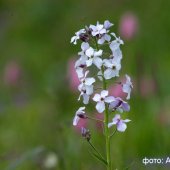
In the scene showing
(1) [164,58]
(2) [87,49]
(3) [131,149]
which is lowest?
(2) [87,49]

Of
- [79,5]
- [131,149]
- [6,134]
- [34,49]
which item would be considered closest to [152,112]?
[131,149]

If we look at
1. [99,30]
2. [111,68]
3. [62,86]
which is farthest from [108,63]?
[62,86]

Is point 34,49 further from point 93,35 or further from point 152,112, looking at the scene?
point 93,35

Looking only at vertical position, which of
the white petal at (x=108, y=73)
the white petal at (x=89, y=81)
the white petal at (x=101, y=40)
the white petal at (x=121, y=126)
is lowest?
the white petal at (x=121, y=126)

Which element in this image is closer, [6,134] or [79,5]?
[6,134]

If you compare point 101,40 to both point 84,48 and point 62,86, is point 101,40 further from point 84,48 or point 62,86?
point 62,86

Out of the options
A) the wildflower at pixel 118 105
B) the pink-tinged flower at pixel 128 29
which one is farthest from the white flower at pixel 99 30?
the pink-tinged flower at pixel 128 29

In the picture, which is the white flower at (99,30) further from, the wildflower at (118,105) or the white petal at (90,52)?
the wildflower at (118,105)
